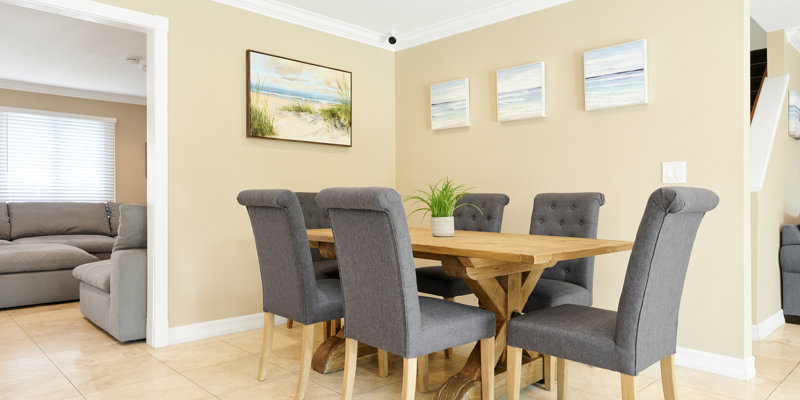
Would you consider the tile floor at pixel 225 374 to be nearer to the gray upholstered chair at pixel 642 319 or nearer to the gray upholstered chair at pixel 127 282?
the gray upholstered chair at pixel 127 282

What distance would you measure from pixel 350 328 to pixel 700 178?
218 centimetres

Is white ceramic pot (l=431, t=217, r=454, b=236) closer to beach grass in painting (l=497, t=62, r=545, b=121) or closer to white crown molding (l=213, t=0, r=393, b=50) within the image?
beach grass in painting (l=497, t=62, r=545, b=121)

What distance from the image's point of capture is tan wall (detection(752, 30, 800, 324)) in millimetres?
3475

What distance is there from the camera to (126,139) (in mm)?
7137

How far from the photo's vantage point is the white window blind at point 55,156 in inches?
246

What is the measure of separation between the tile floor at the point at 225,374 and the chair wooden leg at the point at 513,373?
52 cm

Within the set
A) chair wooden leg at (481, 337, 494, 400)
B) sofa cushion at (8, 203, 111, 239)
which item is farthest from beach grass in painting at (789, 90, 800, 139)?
sofa cushion at (8, 203, 111, 239)

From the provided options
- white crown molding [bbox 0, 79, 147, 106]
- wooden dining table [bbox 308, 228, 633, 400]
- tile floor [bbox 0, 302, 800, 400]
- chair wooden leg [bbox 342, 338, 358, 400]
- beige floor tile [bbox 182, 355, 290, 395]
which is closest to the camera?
wooden dining table [bbox 308, 228, 633, 400]

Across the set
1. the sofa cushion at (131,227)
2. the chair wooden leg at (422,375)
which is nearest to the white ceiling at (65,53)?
the sofa cushion at (131,227)

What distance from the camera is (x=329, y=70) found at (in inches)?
169

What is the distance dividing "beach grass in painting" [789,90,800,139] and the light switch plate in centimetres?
200

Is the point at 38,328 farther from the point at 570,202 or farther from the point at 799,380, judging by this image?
the point at 799,380

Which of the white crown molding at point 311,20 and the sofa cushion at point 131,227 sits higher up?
the white crown molding at point 311,20

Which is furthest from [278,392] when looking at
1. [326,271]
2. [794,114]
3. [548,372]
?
[794,114]
